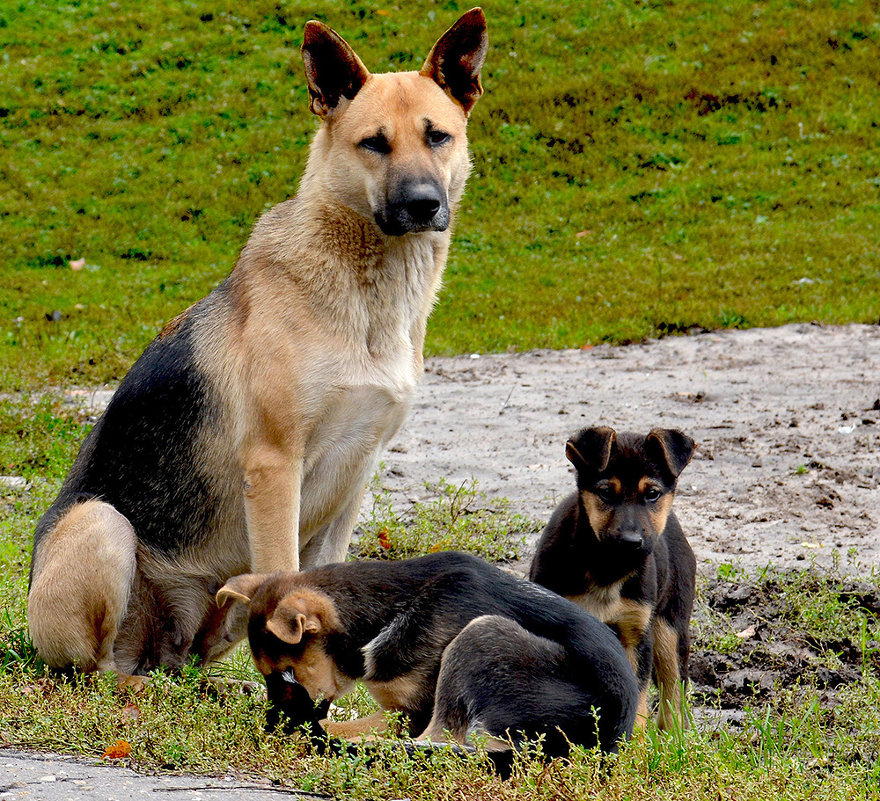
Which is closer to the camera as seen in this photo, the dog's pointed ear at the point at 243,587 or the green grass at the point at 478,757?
the green grass at the point at 478,757

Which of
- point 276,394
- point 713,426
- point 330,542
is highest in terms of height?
point 276,394

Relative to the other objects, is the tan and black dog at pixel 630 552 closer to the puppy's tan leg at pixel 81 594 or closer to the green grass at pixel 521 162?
the puppy's tan leg at pixel 81 594

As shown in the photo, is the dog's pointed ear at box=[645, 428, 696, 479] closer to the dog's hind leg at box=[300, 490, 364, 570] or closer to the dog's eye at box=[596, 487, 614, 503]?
the dog's eye at box=[596, 487, 614, 503]

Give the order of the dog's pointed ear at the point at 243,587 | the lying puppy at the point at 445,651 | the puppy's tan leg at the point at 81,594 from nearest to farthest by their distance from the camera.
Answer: the lying puppy at the point at 445,651
the dog's pointed ear at the point at 243,587
the puppy's tan leg at the point at 81,594

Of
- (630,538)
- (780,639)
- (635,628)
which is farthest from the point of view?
(780,639)

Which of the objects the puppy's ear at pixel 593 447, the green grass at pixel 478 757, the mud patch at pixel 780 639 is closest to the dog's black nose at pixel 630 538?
the puppy's ear at pixel 593 447

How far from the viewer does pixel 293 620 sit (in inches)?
164

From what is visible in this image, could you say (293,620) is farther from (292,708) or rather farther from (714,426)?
(714,426)

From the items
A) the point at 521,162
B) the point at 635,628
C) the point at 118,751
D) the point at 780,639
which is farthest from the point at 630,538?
the point at 521,162

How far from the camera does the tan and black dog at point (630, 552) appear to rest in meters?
5.21

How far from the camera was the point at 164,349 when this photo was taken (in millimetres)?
5234

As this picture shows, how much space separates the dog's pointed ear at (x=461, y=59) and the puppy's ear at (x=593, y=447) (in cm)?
162

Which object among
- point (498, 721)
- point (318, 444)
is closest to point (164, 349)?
point (318, 444)

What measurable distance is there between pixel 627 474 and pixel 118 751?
104 inches
